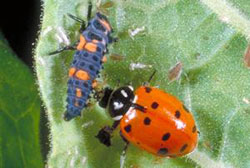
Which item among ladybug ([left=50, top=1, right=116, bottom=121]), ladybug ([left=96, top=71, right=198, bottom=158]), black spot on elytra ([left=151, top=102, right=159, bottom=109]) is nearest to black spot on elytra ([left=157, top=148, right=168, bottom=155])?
ladybug ([left=96, top=71, right=198, bottom=158])

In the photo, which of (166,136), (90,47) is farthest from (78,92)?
(166,136)

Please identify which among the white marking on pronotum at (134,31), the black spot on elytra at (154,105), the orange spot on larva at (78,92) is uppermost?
the white marking on pronotum at (134,31)

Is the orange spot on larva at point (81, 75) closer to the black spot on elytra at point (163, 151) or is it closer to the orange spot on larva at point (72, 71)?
the orange spot on larva at point (72, 71)

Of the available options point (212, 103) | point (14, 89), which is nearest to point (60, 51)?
point (14, 89)

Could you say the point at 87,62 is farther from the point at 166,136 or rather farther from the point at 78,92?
the point at 166,136

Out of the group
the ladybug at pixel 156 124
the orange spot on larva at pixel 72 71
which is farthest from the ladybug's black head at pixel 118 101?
the orange spot on larva at pixel 72 71

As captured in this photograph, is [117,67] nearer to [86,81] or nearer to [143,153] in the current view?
[86,81]

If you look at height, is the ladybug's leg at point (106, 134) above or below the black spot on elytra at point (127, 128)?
below

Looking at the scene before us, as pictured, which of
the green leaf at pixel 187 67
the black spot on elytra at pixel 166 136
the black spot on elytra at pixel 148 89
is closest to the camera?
the black spot on elytra at pixel 166 136
